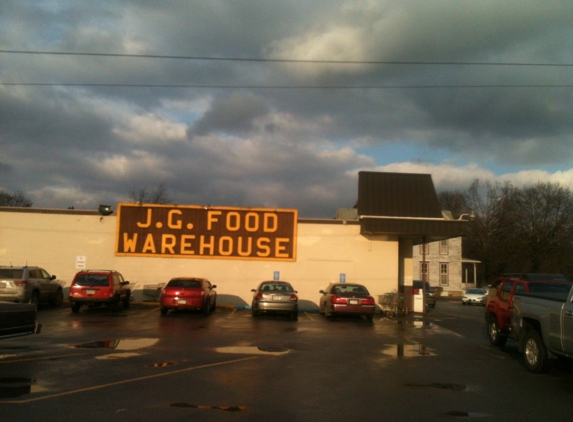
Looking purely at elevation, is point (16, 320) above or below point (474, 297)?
above

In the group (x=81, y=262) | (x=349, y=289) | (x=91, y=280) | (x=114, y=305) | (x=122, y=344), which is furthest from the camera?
(x=81, y=262)

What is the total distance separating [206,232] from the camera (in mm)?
30031

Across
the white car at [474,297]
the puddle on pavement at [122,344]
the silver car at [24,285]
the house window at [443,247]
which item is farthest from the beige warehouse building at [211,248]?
the house window at [443,247]

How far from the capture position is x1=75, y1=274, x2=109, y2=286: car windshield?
75.5 feet

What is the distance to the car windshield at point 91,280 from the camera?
75.5 ft

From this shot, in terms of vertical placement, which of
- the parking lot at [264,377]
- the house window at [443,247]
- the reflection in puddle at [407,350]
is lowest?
the parking lot at [264,377]

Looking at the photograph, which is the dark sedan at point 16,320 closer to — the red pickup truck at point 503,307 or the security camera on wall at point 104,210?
the red pickup truck at point 503,307

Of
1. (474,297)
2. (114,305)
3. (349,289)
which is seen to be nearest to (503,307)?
(349,289)

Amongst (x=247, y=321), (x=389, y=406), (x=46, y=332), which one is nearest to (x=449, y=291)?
(x=247, y=321)

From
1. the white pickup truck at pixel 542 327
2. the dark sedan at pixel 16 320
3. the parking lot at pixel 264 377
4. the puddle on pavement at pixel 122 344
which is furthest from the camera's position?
the puddle on pavement at pixel 122 344

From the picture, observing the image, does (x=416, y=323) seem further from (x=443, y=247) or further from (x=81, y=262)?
(x=443, y=247)

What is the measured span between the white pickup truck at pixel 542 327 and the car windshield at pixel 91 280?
16.5 m

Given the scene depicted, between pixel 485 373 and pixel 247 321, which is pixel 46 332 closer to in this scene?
pixel 247 321

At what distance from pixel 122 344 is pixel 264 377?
5.23 metres
